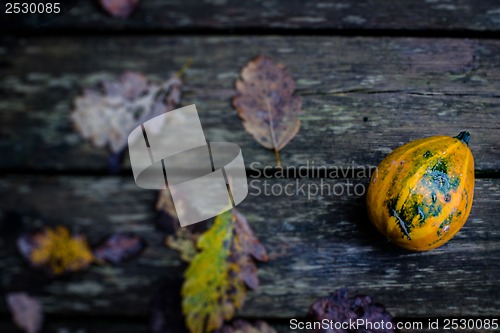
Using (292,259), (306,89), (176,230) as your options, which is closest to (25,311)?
(176,230)

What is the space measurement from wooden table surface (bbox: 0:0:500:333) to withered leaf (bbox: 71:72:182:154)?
3 centimetres

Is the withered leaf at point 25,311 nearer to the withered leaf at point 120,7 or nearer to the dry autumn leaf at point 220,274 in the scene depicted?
the dry autumn leaf at point 220,274

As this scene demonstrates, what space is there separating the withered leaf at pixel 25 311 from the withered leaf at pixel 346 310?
72cm

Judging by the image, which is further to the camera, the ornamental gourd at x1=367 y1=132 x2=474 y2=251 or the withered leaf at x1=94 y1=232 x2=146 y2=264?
the withered leaf at x1=94 y1=232 x2=146 y2=264

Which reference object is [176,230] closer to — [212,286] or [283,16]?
[212,286]

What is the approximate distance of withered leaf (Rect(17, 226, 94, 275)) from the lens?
1.09m

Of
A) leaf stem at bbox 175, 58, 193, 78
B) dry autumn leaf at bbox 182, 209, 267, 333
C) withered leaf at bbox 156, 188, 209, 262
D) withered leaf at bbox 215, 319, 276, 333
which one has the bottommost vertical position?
withered leaf at bbox 215, 319, 276, 333

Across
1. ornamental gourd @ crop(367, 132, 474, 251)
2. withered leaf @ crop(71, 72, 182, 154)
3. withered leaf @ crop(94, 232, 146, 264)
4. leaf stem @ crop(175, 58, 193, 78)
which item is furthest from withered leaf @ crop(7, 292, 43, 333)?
ornamental gourd @ crop(367, 132, 474, 251)

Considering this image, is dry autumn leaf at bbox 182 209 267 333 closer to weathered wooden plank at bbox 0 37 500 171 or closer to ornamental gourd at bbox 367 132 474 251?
weathered wooden plank at bbox 0 37 500 171

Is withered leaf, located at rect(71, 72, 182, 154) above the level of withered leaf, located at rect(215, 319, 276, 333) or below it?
above

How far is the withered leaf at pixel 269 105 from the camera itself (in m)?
1.08

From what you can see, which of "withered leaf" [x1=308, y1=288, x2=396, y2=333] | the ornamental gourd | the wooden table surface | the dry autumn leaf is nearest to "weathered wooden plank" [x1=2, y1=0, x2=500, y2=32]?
the wooden table surface

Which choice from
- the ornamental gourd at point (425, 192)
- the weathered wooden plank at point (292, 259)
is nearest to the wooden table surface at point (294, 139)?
the weathered wooden plank at point (292, 259)

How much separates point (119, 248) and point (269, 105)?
55cm
